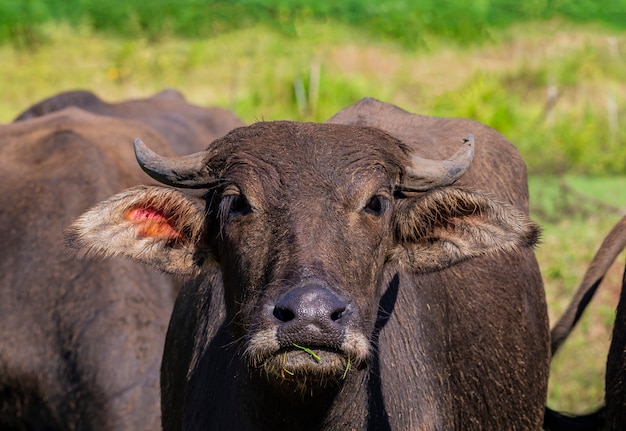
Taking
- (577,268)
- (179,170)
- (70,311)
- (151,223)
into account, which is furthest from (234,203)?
(577,268)

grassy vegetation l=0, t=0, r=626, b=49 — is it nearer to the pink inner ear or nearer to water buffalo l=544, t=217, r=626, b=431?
water buffalo l=544, t=217, r=626, b=431

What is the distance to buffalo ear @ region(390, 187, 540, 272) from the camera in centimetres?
438

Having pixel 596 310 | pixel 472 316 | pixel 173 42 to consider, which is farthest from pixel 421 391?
pixel 173 42

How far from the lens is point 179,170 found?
14.2ft

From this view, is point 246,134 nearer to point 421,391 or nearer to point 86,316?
point 421,391

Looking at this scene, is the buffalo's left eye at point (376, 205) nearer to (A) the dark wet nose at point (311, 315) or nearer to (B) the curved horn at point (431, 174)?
(B) the curved horn at point (431, 174)

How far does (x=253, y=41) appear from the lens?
22.9 metres

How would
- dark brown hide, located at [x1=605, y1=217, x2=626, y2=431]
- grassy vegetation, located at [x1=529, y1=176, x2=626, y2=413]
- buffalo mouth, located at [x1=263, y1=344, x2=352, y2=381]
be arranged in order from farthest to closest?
grassy vegetation, located at [x1=529, y1=176, x2=626, y2=413]
dark brown hide, located at [x1=605, y1=217, x2=626, y2=431]
buffalo mouth, located at [x1=263, y1=344, x2=352, y2=381]

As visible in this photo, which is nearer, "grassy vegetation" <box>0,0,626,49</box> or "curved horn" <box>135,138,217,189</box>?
"curved horn" <box>135,138,217,189</box>

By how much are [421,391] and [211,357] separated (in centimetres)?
100

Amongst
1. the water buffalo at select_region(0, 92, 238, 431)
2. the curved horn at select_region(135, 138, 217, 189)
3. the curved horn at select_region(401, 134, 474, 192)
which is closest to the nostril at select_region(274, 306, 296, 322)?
the curved horn at select_region(135, 138, 217, 189)

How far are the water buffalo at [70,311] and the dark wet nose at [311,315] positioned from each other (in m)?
2.64

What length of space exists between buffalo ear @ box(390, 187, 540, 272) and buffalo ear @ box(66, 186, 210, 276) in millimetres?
898

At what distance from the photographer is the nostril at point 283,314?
357 cm
